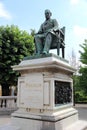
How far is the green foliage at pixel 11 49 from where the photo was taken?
14969 mm

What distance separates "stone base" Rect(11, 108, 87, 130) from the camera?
645 cm

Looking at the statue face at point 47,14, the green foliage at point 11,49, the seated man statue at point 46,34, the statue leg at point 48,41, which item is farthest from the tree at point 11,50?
the statue leg at point 48,41

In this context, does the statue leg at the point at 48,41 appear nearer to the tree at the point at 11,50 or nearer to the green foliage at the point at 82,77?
the tree at the point at 11,50

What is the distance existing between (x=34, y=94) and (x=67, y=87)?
5.05 feet

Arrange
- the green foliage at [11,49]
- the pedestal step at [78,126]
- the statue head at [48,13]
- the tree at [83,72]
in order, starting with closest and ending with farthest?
the pedestal step at [78,126], the statue head at [48,13], the green foliage at [11,49], the tree at [83,72]

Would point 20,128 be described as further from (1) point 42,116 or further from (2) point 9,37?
A: (2) point 9,37

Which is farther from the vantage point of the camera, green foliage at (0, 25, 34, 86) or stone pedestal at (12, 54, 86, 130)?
green foliage at (0, 25, 34, 86)

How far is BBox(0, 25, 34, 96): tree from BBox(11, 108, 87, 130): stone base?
7799 mm

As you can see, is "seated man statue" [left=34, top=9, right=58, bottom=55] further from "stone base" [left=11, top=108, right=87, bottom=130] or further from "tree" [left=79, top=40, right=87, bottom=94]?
"tree" [left=79, top=40, right=87, bottom=94]

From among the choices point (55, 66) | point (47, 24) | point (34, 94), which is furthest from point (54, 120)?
point (47, 24)

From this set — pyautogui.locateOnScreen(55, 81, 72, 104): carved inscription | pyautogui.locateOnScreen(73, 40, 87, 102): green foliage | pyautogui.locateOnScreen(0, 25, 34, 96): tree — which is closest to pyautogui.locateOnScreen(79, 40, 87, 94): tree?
A: pyautogui.locateOnScreen(73, 40, 87, 102): green foliage

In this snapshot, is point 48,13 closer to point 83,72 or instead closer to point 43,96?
point 43,96

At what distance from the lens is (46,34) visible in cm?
760

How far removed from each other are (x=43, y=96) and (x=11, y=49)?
9.36m
